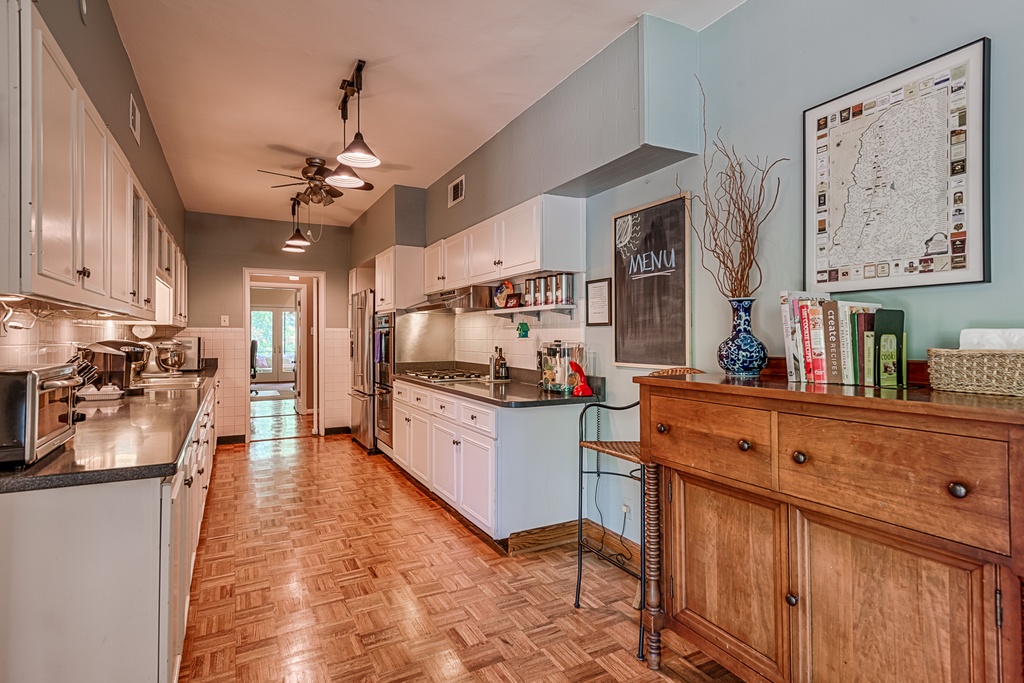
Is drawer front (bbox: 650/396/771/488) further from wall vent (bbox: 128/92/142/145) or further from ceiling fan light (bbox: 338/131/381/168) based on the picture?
wall vent (bbox: 128/92/142/145)

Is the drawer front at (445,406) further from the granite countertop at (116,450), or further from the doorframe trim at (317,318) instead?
the doorframe trim at (317,318)

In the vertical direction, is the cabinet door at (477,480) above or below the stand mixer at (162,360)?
below

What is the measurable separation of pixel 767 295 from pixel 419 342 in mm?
3528

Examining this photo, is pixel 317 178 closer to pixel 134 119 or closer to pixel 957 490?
pixel 134 119

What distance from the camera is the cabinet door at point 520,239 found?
127 inches

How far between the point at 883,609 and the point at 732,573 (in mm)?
473

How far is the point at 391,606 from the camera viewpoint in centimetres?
247

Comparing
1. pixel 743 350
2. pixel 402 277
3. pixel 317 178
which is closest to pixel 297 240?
pixel 317 178

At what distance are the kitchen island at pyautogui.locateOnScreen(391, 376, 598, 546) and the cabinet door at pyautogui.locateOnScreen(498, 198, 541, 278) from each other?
2.64 ft

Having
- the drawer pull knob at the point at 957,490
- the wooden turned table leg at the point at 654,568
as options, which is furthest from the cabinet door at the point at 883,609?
the wooden turned table leg at the point at 654,568

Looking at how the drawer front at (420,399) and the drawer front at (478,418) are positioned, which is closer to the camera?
the drawer front at (478,418)

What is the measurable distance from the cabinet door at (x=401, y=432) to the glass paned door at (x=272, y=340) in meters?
9.59

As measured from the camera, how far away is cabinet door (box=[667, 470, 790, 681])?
5.26 ft

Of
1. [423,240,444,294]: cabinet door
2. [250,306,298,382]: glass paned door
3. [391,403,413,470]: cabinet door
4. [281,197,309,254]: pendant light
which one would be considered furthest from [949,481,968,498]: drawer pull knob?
[250,306,298,382]: glass paned door
